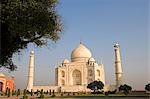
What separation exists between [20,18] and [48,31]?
140 centimetres

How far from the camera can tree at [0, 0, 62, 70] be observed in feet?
28.9

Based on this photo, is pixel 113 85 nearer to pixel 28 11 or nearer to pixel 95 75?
pixel 95 75

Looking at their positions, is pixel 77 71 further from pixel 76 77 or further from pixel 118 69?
pixel 118 69

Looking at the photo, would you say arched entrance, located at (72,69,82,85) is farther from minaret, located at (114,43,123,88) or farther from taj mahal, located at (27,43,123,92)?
minaret, located at (114,43,123,88)

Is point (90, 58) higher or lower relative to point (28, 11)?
higher

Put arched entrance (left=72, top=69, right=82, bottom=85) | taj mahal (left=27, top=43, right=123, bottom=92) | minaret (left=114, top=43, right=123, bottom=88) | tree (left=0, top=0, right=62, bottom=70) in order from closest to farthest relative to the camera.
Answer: tree (left=0, top=0, right=62, bottom=70)
minaret (left=114, top=43, right=123, bottom=88)
taj mahal (left=27, top=43, right=123, bottom=92)
arched entrance (left=72, top=69, right=82, bottom=85)

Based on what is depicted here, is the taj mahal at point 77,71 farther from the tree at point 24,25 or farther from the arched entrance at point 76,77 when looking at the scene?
the tree at point 24,25

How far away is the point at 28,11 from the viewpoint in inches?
355

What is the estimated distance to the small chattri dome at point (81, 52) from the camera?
59.0 m

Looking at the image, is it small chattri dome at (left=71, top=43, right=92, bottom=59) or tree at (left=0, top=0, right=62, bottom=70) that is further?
small chattri dome at (left=71, top=43, right=92, bottom=59)

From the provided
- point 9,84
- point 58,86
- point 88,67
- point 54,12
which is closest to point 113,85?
point 88,67

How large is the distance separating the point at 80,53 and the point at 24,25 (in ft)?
164

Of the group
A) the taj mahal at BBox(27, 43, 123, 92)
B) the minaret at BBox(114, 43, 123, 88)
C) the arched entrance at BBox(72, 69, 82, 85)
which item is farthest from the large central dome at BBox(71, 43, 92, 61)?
the minaret at BBox(114, 43, 123, 88)

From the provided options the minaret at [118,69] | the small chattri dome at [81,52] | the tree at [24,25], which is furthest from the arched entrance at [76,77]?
the tree at [24,25]
